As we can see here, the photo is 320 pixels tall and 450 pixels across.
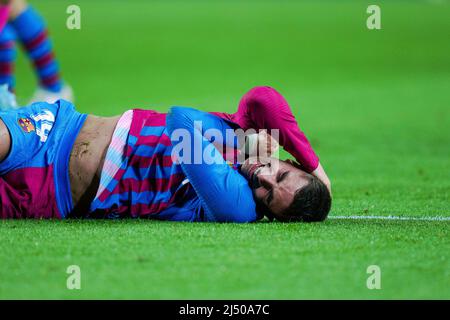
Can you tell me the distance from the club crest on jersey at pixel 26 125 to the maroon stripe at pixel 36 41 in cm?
431

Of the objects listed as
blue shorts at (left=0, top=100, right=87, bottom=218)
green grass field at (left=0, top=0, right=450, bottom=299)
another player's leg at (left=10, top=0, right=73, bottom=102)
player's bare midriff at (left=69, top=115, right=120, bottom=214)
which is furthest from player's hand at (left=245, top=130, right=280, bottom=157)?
another player's leg at (left=10, top=0, right=73, bottom=102)

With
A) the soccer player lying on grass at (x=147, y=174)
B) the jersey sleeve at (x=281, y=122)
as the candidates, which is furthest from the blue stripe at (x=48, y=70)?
the jersey sleeve at (x=281, y=122)

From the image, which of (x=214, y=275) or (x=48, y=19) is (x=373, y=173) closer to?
(x=214, y=275)

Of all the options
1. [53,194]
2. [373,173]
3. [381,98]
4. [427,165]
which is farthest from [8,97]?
[381,98]

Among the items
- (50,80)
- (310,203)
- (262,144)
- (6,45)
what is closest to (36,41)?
(50,80)

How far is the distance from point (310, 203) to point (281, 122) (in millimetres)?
434

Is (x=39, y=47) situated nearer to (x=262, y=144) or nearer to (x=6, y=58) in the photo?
(x=6, y=58)

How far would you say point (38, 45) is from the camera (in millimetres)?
9008

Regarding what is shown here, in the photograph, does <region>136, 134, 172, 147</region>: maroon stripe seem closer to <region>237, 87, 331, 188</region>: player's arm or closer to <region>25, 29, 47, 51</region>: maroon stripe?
<region>237, 87, 331, 188</region>: player's arm

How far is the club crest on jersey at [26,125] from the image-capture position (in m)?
4.76

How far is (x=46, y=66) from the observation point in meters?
9.06

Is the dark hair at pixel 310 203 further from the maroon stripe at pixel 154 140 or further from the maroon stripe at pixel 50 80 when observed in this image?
the maroon stripe at pixel 50 80

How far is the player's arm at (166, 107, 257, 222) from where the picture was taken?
14.9 ft

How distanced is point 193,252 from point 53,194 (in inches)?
40.2
